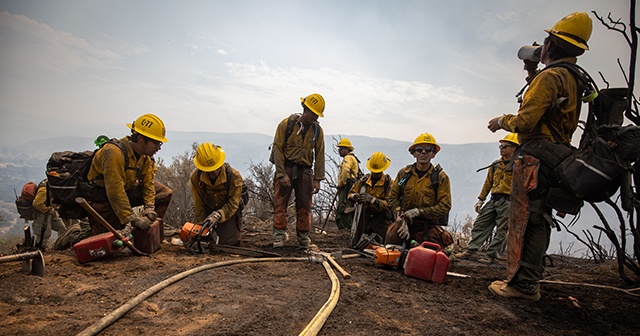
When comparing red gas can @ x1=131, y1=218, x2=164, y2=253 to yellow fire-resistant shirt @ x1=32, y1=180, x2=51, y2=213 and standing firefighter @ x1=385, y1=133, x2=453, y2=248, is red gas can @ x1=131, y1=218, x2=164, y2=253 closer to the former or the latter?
standing firefighter @ x1=385, y1=133, x2=453, y2=248

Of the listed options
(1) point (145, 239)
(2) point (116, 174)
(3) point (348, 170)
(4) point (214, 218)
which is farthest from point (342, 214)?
(2) point (116, 174)

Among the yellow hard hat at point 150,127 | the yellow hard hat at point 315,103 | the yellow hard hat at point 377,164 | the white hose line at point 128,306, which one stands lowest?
the white hose line at point 128,306

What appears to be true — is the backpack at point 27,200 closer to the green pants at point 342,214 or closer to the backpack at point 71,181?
the backpack at point 71,181

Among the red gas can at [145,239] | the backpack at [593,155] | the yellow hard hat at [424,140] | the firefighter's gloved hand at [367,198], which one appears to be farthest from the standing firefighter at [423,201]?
the red gas can at [145,239]

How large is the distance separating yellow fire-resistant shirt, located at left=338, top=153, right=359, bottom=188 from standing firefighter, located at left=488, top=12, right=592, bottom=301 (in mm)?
5227

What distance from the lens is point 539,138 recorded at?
3182 millimetres

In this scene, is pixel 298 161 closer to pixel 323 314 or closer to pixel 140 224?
pixel 140 224

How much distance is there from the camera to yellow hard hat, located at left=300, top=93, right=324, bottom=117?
5535 millimetres

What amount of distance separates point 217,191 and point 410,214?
280cm

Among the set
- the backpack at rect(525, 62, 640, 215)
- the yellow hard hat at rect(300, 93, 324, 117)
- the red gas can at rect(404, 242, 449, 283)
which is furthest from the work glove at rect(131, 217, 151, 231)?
the backpack at rect(525, 62, 640, 215)

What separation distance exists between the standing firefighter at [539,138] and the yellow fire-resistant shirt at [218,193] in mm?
3539

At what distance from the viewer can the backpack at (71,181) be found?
4250mm

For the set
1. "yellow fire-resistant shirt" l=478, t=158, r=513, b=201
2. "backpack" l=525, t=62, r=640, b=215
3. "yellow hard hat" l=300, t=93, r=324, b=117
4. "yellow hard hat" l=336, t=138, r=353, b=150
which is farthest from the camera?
"yellow hard hat" l=336, t=138, r=353, b=150

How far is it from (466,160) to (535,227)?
415ft
